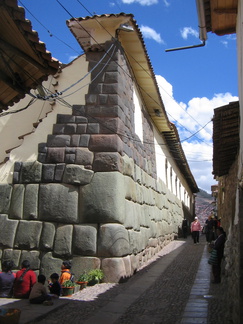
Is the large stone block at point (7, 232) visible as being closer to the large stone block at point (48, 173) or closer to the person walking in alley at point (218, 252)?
the large stone block at point (48, 173)

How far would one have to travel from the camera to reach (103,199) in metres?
7.80

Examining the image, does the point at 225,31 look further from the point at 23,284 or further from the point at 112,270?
the point at 23,284

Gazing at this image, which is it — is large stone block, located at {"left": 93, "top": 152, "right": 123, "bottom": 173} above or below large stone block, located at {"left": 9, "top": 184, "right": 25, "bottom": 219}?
above

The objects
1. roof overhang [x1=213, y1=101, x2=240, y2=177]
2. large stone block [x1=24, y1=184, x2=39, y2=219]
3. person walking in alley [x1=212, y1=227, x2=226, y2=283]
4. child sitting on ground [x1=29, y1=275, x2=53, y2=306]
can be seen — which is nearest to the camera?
child sitting on ground [x1=29, y1=275, x2=53, y2=306]

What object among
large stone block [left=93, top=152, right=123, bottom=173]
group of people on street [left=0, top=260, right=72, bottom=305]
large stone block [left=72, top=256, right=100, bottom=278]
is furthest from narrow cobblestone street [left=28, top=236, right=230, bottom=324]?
large stone block [left=93, top=152, right=123, bottom=173]

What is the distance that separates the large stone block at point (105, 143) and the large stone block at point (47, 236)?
1802 millimetres

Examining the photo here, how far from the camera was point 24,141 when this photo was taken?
28.5 feet

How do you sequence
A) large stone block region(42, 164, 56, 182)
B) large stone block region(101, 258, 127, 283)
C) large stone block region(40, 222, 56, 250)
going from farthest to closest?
large stone block region(42, 164, 56, 182), large stone block region(40, 222, 56, 250), large stone block region(101, 258, 127, 283)

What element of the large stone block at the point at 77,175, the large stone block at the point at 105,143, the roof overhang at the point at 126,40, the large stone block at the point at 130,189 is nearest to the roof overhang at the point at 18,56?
the large stone block at the point at 77,175

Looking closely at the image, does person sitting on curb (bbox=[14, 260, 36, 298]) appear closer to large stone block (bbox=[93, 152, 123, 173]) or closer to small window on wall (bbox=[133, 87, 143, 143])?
large stone block (bbox=[93, 152, 123, 173])

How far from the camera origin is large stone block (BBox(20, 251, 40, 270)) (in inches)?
311

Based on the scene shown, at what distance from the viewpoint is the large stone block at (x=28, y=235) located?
7977 millimetres

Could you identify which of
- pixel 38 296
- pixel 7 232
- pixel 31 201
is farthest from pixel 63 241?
pixel 38 296

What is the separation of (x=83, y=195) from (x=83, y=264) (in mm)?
1345
